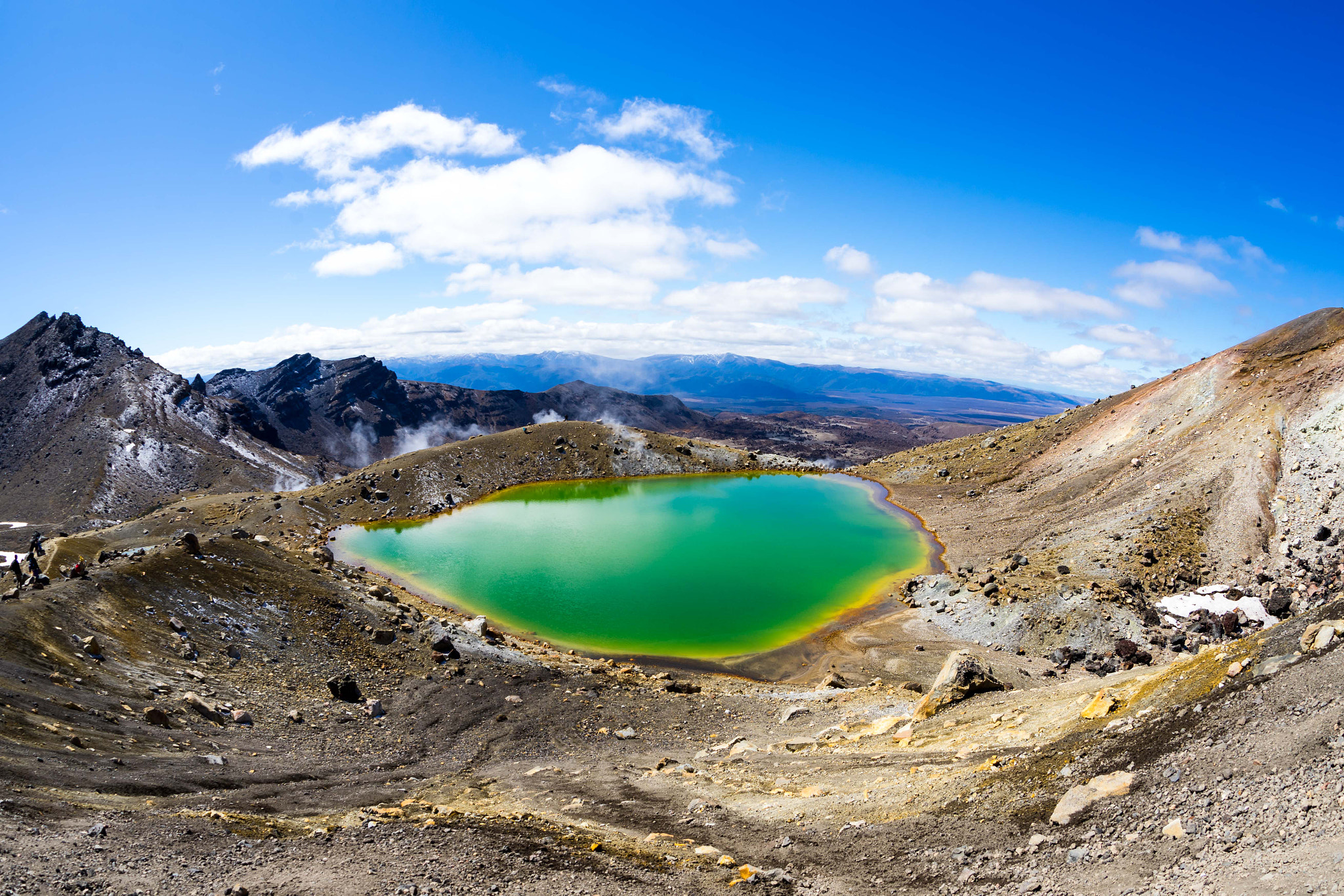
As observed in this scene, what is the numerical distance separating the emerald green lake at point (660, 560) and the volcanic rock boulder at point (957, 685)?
14575 mm

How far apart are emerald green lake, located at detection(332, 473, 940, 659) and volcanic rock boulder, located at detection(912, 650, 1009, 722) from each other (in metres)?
14.6

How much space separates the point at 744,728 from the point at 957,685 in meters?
7.30

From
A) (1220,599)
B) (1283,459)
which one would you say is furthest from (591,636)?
(1283,459)

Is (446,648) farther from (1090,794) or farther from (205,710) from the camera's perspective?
(1090,794)

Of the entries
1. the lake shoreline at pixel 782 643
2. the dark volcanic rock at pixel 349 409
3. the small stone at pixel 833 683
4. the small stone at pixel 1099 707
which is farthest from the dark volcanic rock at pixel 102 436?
the small stone at pixel 1099 707

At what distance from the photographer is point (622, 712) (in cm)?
2148

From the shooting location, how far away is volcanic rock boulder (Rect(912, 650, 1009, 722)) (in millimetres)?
17781

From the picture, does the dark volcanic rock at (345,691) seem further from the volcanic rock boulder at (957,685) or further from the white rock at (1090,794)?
the white rock at (1090,794)

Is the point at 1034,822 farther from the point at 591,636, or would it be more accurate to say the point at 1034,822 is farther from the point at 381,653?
the point at 591,636

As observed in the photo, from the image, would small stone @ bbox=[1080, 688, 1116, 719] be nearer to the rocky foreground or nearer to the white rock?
the rocky foreground

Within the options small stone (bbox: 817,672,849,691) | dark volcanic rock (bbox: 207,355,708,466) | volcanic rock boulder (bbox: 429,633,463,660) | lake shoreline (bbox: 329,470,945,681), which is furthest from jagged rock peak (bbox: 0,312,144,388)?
small stone (bbox: 817,672,849,691)

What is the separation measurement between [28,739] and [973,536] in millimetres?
56157

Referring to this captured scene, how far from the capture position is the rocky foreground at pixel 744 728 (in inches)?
340

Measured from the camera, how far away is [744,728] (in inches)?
806
